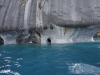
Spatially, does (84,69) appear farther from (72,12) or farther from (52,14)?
(72,12)

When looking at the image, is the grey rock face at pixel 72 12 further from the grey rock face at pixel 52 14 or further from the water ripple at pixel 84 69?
the water ripple at pixel 84 69

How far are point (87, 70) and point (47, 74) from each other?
6.21 ft

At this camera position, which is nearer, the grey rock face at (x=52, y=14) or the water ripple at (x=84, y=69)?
the water ripple at (x=84, y=69)

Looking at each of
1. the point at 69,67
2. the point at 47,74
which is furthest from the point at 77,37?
the point at 47,74

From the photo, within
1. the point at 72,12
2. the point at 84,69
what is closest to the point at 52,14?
the point at 72,12

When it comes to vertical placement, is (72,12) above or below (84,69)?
above

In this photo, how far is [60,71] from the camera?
7.88 meters

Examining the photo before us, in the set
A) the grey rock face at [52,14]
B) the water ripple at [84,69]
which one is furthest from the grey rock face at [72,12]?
the water ripple at [84,69]

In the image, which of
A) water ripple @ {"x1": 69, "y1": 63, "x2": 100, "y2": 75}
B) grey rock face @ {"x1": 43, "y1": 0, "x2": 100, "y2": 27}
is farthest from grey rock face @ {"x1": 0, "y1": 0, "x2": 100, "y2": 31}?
water ripple @ {"x1": 69, "y1": 63, "x2": 100, "y2": 75}

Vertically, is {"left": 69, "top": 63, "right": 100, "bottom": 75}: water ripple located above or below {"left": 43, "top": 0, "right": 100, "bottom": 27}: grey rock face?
below

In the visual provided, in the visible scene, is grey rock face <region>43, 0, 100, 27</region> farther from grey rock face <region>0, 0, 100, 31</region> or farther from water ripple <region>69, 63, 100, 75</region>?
water ripple <region>69, 63, 100, 75</region>

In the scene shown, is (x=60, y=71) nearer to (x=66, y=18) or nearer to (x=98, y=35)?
(x=66, y=18)

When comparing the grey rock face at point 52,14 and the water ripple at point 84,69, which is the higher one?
the grey rock face at point 52,14

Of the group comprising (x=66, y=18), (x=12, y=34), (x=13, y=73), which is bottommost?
(x=13, y=73)
